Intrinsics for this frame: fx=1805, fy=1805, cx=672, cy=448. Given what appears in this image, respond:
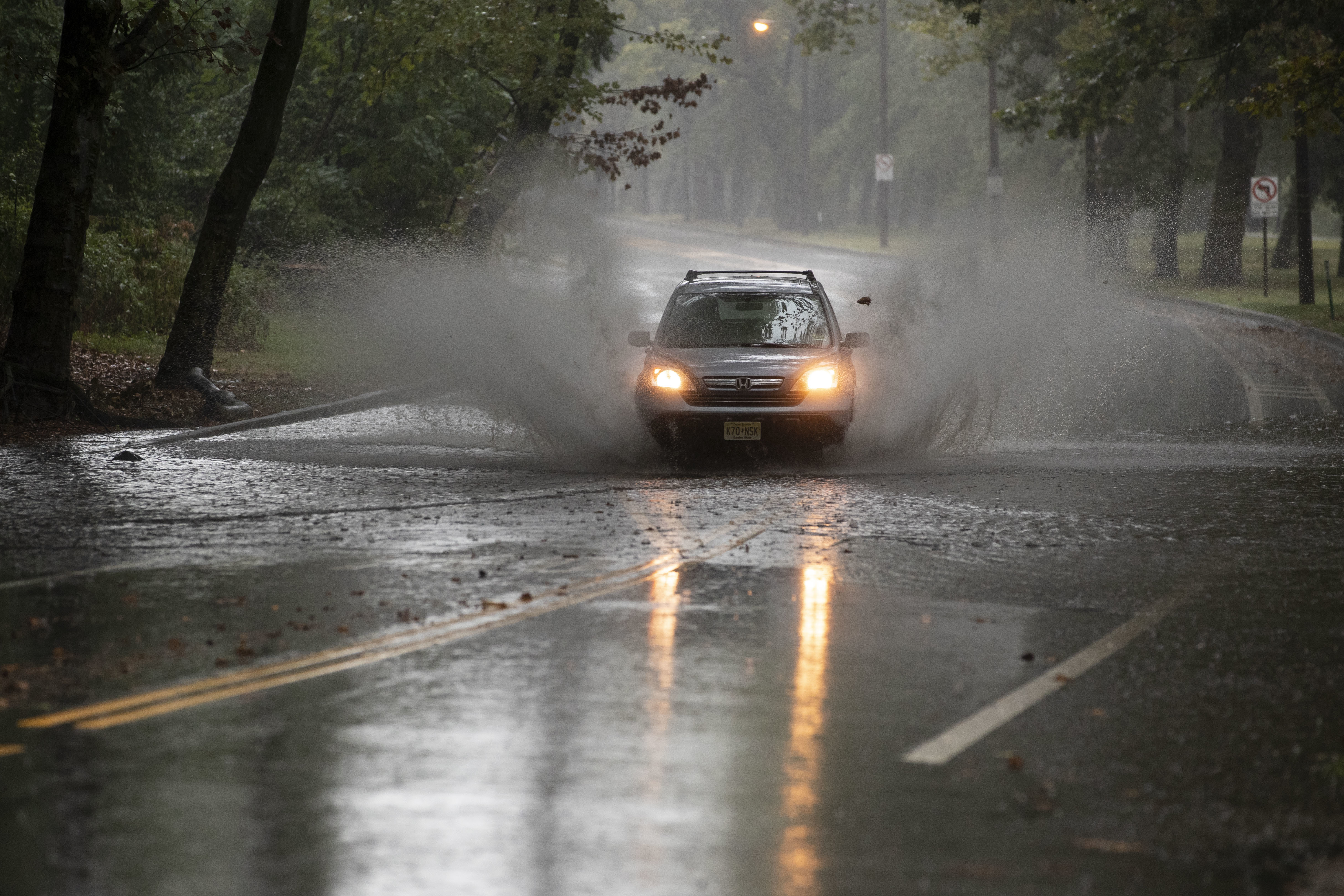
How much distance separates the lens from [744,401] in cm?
1590

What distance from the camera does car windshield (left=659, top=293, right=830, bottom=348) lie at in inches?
663

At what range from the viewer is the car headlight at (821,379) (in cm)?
1595

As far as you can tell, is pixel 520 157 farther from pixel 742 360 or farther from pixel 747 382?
pixel 747 382

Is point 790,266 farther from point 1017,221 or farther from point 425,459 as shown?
point 425,459

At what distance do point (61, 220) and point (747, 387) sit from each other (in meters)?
8.01

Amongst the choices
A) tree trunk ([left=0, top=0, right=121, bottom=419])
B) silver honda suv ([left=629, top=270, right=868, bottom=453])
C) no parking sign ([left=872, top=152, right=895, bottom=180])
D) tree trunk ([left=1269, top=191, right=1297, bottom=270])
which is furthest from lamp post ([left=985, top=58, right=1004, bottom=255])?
silver honda suv ([left=629, top=270, right=868, bottom=453])

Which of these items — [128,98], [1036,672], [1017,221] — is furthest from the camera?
[1017,221]

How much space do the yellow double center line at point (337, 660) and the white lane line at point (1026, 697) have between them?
2.71m

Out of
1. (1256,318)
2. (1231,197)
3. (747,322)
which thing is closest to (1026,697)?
(747,322)

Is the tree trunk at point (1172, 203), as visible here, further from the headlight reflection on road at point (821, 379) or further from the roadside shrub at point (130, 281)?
→ the headlight reflection on road at point (821, 379)

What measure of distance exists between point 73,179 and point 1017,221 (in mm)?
49474

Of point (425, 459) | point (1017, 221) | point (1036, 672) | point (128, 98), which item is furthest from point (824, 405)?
point (1017, 221)

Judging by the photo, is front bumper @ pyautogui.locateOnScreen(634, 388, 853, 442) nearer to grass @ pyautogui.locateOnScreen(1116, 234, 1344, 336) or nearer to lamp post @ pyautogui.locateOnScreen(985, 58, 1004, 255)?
grass @ pyautogui.locateOnScreen(1116, 234, 1344, 336)

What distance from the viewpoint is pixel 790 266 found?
56.0m
